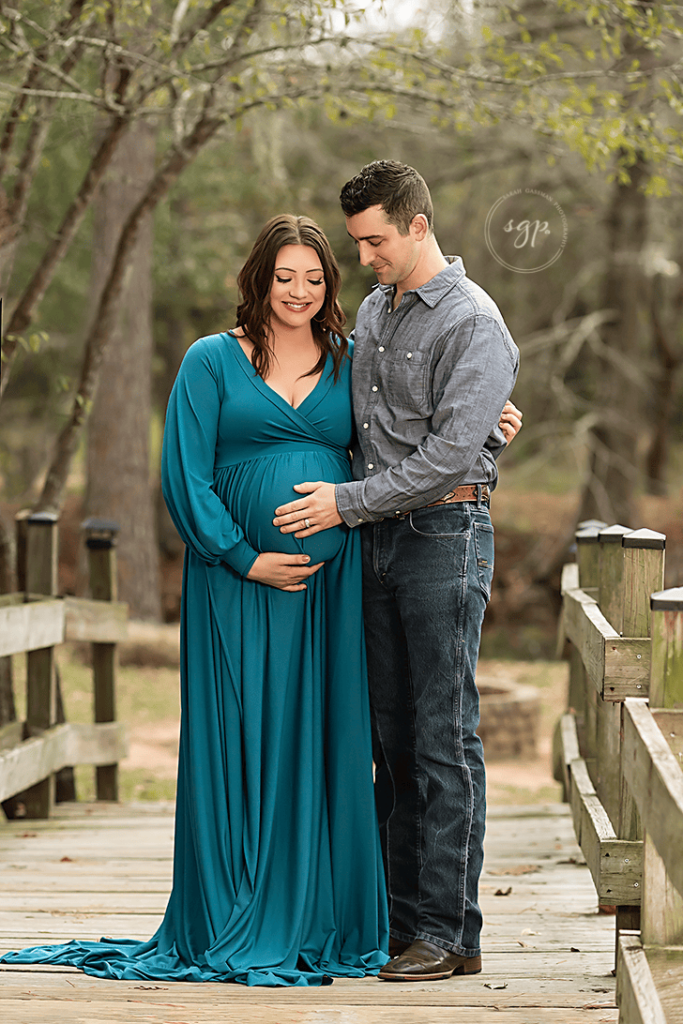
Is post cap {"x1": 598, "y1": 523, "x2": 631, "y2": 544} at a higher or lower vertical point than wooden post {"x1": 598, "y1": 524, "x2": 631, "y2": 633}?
higher

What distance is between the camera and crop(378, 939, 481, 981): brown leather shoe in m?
2.91

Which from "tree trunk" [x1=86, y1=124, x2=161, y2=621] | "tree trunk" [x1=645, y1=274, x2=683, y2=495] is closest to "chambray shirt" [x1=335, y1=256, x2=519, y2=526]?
"tree trunk" [x1=86, y1=124, x2=161, y2=621]

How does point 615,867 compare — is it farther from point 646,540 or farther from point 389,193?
point 389,193

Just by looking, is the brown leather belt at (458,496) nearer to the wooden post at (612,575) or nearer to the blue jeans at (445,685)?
the blue jeans at (445,685)

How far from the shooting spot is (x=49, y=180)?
40.0ft

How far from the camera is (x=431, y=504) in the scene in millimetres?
3004

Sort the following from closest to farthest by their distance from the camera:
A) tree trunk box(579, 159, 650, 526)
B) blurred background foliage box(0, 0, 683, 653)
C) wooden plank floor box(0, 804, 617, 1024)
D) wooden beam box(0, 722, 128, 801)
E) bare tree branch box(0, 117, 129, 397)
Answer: wooden plank floor box(0, 804, 617, 1024) → wooden beam box(0, 722, 128, 801) → bare tree branch box(0, 117, 129, 397) → blurred background foliage box(0, 0, 683, 653) → tree trunk box(579, 159, 650, 526)

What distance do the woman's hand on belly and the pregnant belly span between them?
0.02 meters

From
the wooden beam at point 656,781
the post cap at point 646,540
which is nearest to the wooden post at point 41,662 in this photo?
the post cap at point 646,540

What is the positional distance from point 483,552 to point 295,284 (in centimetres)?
87

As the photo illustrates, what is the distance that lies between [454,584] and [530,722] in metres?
6.49

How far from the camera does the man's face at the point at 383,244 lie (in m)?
2.98

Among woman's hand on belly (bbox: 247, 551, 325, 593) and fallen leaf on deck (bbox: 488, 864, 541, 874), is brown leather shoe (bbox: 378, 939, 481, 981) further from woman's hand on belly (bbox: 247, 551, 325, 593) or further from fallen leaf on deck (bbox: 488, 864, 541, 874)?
fallen leaf on deck (bbox: 488, 864, 541, 874)

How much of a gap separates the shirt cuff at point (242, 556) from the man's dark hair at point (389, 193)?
0.92 metres
